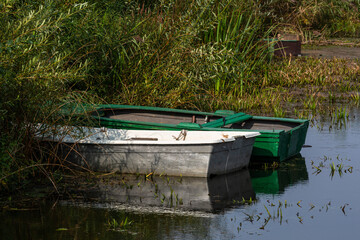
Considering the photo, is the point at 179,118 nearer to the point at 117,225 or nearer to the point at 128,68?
the point at 128,68

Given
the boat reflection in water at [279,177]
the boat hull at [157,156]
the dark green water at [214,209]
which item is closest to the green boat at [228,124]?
the boat reflection in water at [279,177]

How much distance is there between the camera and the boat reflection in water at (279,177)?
8.70 m

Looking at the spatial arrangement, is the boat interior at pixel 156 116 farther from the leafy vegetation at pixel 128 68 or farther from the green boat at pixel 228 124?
the leafy vegetation at pixel 128 68

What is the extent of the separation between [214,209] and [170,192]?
2.83 feet

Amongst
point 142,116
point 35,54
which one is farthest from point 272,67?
point 35,54

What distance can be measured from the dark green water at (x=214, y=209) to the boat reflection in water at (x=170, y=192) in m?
0.01

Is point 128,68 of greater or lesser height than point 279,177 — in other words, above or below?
above

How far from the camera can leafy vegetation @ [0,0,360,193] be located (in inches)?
324

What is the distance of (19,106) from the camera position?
28.1 feet

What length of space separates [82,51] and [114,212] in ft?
15.6

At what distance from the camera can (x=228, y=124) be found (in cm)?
1065

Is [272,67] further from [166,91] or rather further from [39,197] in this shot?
[39,197]

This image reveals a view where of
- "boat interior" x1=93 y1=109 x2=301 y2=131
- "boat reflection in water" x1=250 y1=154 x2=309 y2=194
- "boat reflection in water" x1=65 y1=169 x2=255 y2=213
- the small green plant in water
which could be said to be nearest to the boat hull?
"boat reflection in water" x1=65 y1=169 x2=255 y2=213

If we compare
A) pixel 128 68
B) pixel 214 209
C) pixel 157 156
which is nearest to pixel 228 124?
pixel 157 156
